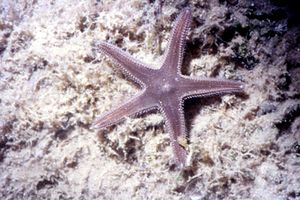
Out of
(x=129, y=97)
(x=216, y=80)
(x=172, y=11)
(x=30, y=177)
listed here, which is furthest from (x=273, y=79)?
(x=30, y=177)

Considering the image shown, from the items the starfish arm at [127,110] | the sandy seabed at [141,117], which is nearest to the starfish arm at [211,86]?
the sandy seabed at [141,117]

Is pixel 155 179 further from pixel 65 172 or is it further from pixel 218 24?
pixel 218 24

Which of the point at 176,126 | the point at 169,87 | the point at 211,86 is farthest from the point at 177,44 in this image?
the point at 176,126

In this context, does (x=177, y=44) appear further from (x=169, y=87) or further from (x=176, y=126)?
(x=176, y=126)

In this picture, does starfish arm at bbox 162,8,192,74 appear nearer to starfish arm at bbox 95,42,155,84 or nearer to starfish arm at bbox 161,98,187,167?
starfish arm at bbox 95,42,155,84

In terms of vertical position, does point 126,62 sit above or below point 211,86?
above

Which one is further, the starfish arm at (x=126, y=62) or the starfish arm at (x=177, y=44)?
the starfish arm at (x=126, y=62)

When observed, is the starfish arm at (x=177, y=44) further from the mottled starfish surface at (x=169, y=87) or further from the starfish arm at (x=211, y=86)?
the starfish arm at (x=211, y=86)
